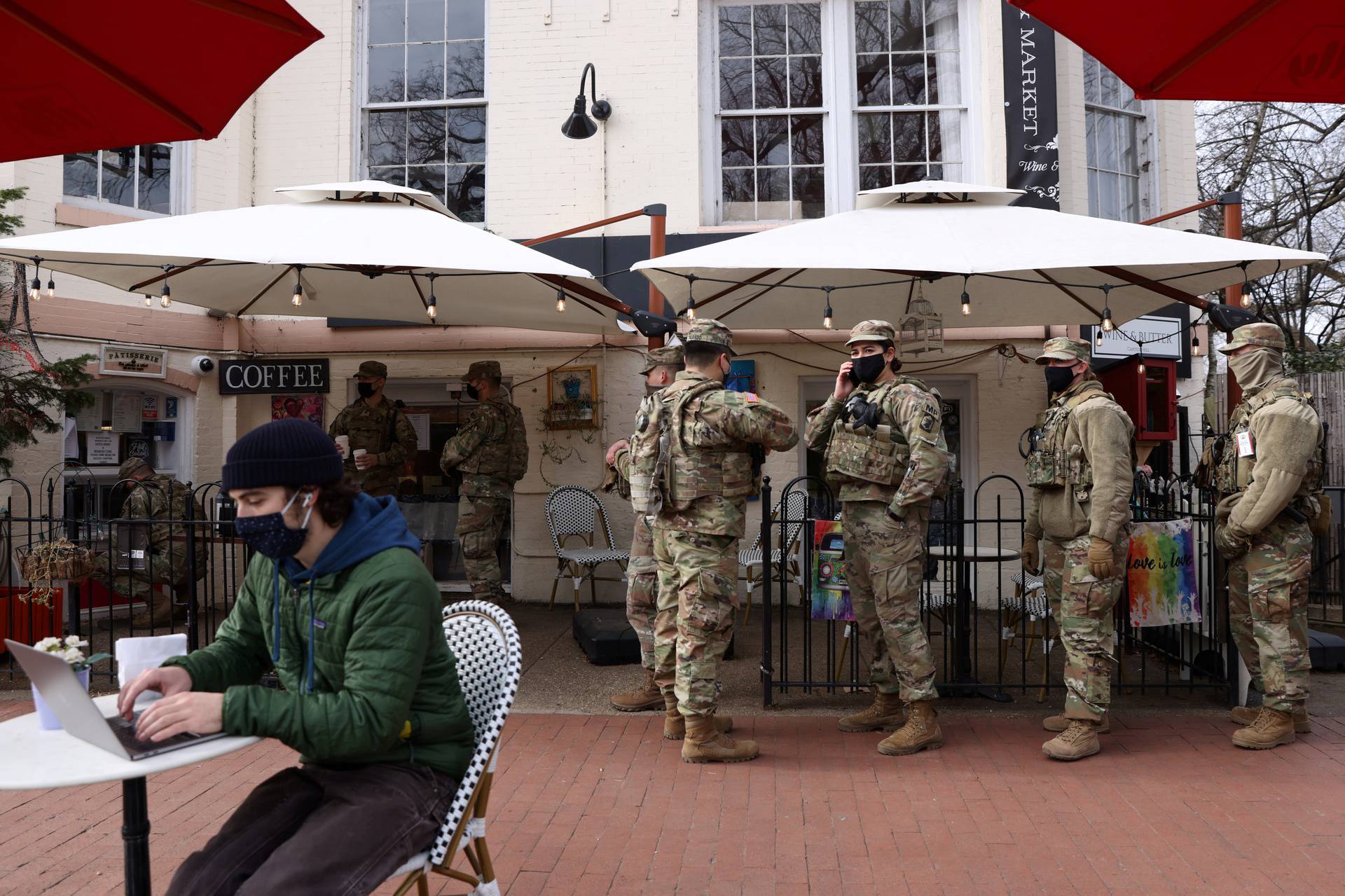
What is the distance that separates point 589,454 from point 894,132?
4.48 m

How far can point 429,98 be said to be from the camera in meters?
9.92

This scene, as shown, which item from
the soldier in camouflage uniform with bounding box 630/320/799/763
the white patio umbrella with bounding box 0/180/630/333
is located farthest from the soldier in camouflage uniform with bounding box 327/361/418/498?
the soldier in camouflage uniform with bounding box 630/320/799/763

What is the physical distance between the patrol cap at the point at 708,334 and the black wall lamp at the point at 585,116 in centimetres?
418

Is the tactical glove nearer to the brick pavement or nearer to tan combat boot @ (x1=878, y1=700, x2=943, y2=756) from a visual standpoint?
the brick pavement

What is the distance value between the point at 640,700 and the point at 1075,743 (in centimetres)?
248

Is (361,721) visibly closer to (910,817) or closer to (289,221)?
(910,817)

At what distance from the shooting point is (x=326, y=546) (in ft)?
8.25

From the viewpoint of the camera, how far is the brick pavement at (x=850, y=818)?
3.61 m

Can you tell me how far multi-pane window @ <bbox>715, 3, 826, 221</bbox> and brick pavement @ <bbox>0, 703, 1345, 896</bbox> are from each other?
19.3 ft

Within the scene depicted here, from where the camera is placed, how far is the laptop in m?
2.15

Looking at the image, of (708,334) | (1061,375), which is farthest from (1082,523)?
(708,334)

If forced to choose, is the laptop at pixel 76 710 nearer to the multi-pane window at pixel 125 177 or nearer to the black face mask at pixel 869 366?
the black face mask at pixel 869 366

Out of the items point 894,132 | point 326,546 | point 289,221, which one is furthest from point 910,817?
point 894,132

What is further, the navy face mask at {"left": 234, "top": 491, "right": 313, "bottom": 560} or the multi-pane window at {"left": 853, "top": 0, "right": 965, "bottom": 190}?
the multi-pane window at {"left": 853, "top": 0, "right": 965, "bottom": 190}
